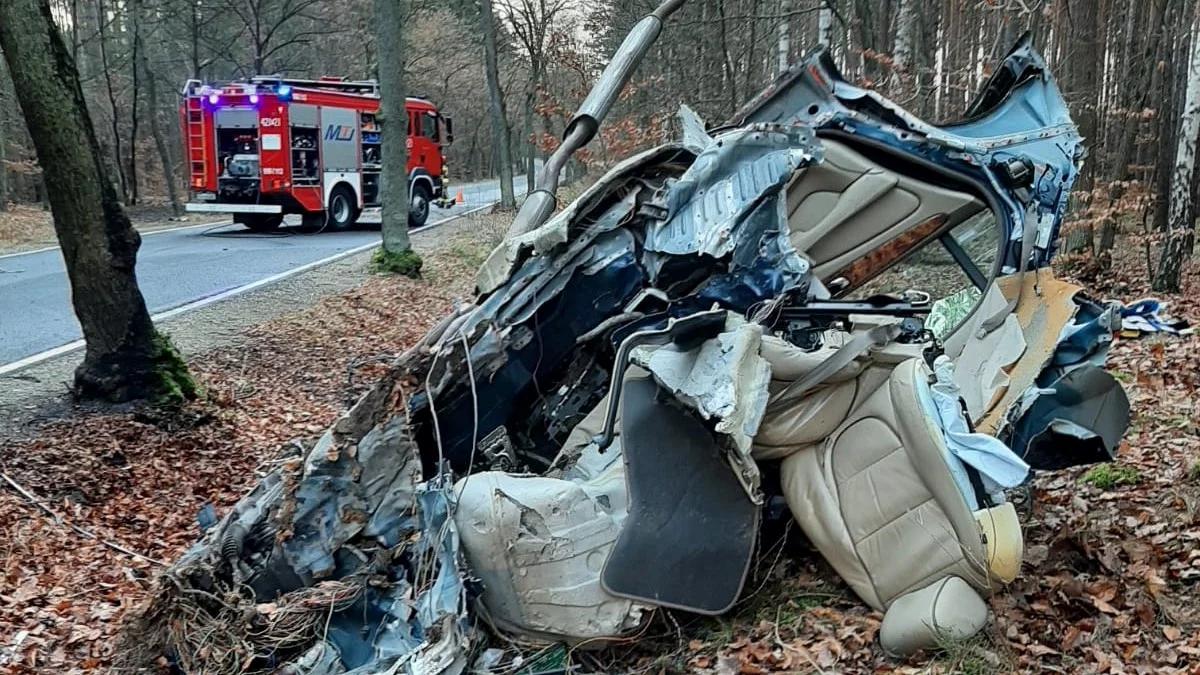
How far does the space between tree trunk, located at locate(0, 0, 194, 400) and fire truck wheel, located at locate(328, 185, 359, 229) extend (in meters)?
12.9

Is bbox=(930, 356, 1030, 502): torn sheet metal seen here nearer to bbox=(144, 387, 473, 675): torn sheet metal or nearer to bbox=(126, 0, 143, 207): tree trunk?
bbox=(144, 387, 473, 675): torn sheet metal

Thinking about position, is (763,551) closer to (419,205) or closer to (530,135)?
(530,135)

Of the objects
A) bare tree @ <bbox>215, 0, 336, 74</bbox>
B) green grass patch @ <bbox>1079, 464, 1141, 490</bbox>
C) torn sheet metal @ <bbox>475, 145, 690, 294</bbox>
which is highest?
bare tree @ <bbox>215, 0, 336, 74</bbox>

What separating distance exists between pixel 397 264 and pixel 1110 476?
978 centimetres

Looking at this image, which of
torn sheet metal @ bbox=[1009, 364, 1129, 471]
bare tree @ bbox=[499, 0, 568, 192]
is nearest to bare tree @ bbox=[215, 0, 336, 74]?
bare tree @ bbox=[499, 0, 568, 192]

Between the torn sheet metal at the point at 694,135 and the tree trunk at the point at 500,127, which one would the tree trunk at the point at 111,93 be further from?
the torn sheet metal at the point at 694,135

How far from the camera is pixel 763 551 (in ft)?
13.1

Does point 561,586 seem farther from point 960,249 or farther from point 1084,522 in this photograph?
point 960,249

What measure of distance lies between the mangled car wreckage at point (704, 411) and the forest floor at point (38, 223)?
47.8ft

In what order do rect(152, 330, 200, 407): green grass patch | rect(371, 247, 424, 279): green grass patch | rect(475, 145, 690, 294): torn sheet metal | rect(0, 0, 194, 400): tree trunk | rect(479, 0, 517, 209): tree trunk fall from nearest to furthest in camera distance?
rect(475, 145, 690, 294): torn sheet metal < rect(0, 0, 194, 400): tree trunk < rect(152, 330, 200, 407): green grass patch < rect(371, 247, 424, 279): green grass patch < rect(479, 0, 517, 209): tree trunk

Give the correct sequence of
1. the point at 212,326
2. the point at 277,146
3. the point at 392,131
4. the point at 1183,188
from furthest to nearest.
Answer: the point at 277,146
the point at 392,131
the point at 212,326
the point at 1183,188

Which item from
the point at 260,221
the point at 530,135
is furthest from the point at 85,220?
the point at 260,221

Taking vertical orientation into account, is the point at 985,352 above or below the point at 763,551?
above

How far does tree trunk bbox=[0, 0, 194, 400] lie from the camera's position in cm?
589
